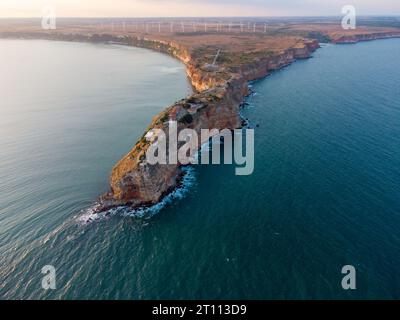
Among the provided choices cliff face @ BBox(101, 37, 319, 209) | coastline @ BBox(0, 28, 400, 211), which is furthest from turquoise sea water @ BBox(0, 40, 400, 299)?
cliff face @ BBox(101, 37, 319, 209)

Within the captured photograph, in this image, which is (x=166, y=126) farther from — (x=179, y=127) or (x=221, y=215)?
(x=221, y=215)

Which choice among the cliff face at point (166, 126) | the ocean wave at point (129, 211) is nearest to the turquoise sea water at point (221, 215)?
the ocean wave at point (129, 211)

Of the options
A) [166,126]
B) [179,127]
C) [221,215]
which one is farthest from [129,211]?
[179,127]

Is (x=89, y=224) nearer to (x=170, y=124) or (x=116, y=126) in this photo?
(x=170, y=124)

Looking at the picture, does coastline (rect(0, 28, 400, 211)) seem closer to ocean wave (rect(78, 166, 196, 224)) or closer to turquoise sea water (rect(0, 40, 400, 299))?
ocean wave (rect(78, 166, 196, 224))

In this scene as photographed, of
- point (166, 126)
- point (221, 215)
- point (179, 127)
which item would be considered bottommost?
point (221, 215)

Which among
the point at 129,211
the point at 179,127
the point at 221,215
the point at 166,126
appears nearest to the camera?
the point at 221,215
